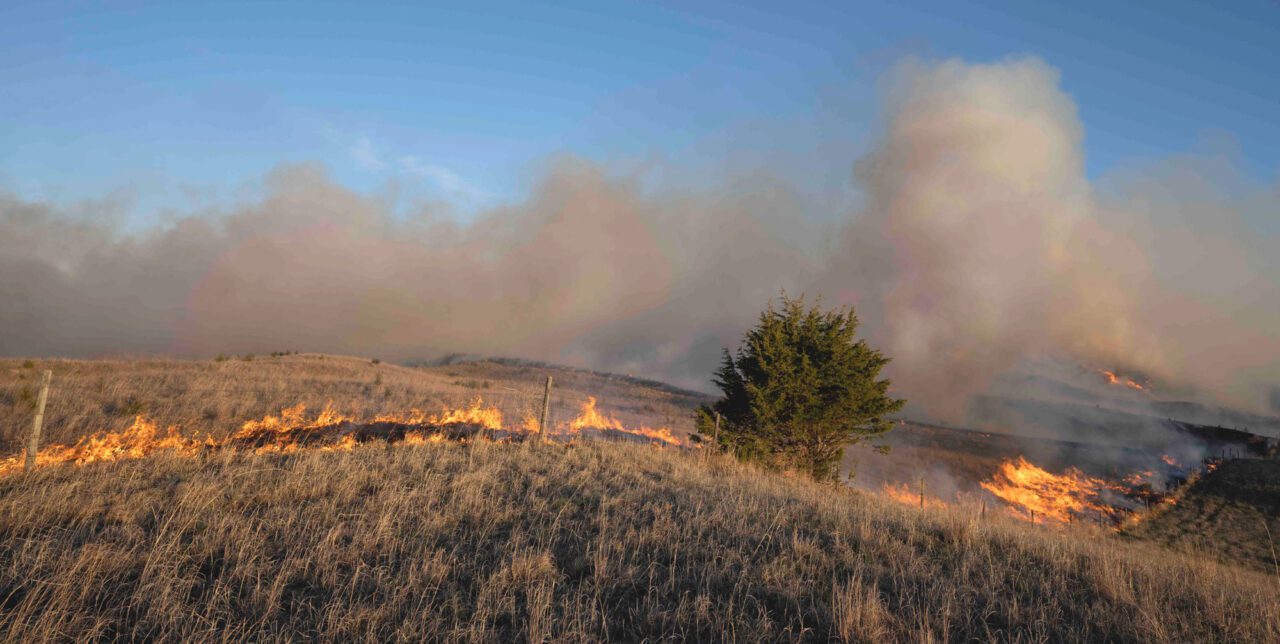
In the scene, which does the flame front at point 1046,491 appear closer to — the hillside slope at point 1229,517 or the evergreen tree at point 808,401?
the hillside slope at point 1229,517

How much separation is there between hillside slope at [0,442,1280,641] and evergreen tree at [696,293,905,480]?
11.2m

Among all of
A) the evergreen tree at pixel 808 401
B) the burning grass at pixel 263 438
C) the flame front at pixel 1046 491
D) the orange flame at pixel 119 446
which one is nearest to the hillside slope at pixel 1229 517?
the flame front at pixel 1046 491

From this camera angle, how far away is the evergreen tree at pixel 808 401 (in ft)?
66.5

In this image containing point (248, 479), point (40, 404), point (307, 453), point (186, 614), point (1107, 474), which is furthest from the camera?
point (1107, 474)

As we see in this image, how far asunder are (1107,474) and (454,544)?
80462 mm

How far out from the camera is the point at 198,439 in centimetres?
1504

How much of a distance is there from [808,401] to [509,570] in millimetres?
17146

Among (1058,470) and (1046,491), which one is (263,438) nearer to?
(1046,491)

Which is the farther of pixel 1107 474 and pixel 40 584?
pixel 1107 474

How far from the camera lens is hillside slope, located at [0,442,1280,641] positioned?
15.1ft

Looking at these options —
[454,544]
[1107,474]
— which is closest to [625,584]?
[454,544]

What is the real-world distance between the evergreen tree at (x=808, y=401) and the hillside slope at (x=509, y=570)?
442 inches

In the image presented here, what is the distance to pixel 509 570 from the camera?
5539mm

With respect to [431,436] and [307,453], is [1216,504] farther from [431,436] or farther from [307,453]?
[307,453]
